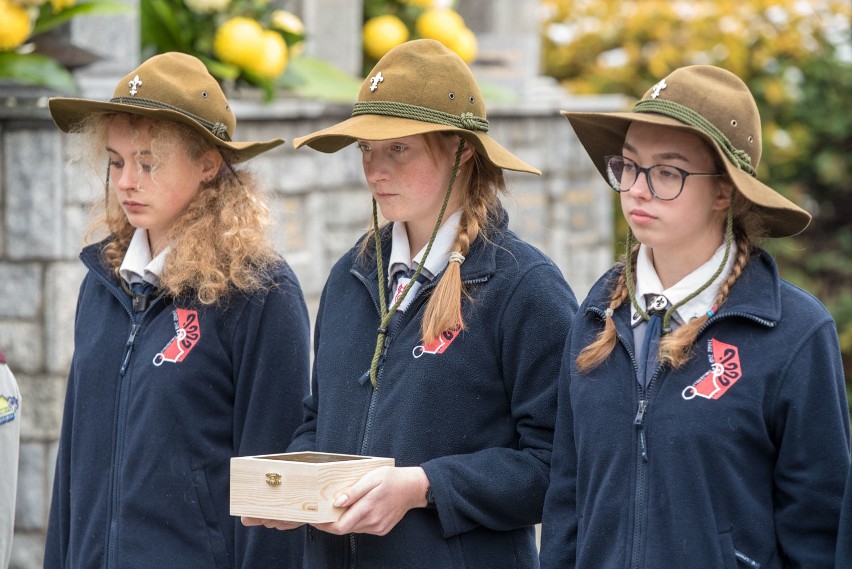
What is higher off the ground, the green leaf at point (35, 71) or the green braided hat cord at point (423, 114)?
the green leaf at point (35, 71)

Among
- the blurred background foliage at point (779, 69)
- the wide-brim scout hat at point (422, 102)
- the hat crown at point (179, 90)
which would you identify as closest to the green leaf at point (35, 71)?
the hat crown at point (179, 90)

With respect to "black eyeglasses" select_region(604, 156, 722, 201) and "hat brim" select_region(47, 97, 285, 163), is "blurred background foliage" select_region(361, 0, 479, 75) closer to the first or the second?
"hat brim" select_region(47, 97, 285, 163)

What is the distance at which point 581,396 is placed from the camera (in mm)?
2965

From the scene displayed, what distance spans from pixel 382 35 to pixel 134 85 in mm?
4441

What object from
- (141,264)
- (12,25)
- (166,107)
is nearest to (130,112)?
(166,107)

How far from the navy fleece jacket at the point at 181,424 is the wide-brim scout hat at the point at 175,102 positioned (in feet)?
1.33

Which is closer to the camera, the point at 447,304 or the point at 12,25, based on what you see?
the point at 447,304

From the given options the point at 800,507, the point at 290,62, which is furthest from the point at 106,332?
the point at 290,62

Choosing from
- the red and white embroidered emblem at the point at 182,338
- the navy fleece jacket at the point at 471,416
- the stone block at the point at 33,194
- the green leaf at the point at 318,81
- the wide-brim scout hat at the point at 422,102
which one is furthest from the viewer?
the green leaf at the point at 318,81

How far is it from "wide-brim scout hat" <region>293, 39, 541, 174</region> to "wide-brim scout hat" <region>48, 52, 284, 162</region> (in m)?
0.36

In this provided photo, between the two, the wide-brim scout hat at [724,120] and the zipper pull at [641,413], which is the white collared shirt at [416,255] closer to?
the wide-brim scout hat at [724,120]

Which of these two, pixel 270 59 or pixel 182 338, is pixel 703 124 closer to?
pixel 182 338

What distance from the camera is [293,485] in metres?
2.93

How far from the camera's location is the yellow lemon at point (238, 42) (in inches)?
248
